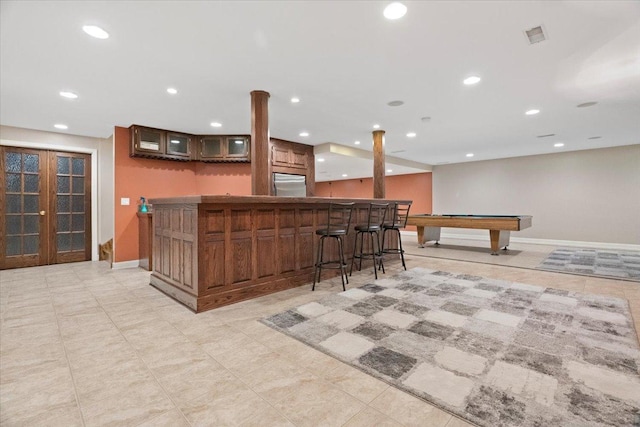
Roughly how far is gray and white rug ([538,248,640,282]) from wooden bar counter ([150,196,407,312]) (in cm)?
415

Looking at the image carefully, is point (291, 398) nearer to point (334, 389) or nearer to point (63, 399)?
point (334, 389)

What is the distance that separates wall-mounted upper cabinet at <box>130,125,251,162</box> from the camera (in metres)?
5.43

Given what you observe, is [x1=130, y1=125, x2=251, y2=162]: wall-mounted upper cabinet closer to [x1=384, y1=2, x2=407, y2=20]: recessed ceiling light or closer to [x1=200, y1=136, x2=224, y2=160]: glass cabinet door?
[x1=200, y1=136, x2=224, y2=160]: glass cabinet door

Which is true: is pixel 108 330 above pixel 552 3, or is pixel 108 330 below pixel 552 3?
below

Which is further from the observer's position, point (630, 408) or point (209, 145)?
point (209, 145)

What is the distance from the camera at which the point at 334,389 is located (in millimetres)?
1723

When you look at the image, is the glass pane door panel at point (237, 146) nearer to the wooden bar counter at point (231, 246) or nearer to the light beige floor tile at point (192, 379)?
the wooden bar counter at point (231, 246)

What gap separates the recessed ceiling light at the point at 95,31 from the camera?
8.25 ft

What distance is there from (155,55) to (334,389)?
346cm

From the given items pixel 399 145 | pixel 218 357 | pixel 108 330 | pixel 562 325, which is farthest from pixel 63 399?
pixel 399 145

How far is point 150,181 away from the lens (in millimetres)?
5754

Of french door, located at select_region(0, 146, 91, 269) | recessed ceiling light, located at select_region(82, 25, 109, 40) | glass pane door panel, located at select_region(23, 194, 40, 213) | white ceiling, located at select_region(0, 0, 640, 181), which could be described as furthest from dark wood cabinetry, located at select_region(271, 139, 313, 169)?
glass pane door panel, located at select_region(23, 194, 40, 213)

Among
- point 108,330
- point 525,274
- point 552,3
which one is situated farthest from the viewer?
point 525,274

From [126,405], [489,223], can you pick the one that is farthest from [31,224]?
[489,223]
